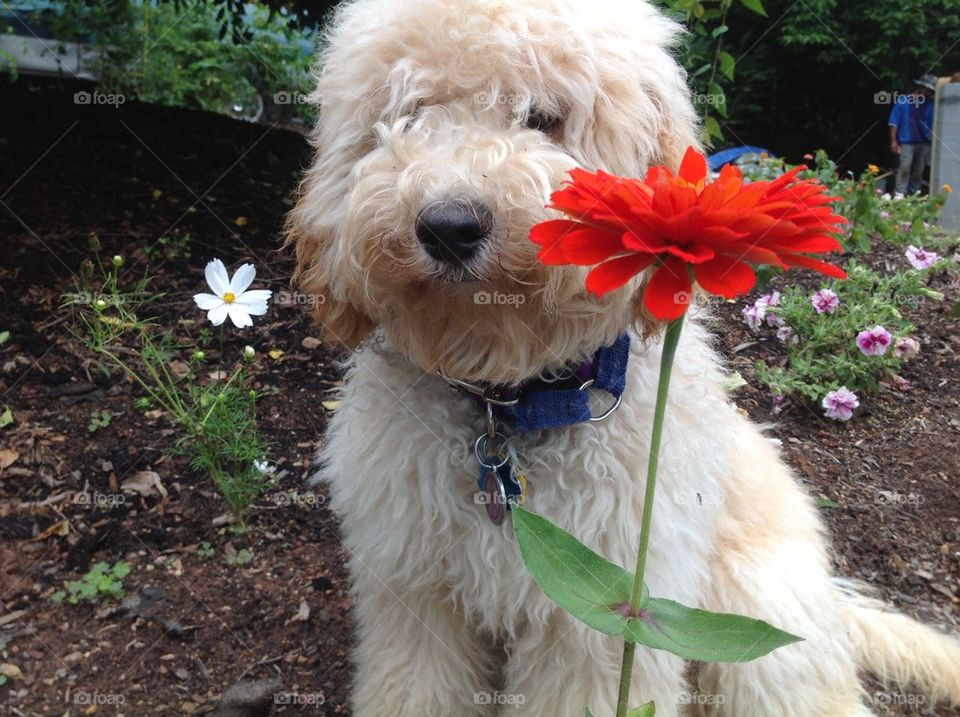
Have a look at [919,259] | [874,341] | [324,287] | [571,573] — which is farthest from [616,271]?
[919,259]

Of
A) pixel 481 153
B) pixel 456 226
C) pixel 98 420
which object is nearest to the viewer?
pixel 456 226

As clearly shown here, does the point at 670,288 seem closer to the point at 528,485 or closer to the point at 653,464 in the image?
the point at 653,464

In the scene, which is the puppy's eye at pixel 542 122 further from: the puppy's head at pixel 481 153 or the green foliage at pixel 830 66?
the green foliage at pixel 830 66

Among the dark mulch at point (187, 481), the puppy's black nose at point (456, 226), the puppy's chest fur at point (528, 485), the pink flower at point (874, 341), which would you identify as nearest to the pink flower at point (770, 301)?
the dark mulch at point (187, 481)

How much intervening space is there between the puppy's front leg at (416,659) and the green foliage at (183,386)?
0.89 metres

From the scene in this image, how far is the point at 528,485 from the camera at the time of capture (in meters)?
2.01

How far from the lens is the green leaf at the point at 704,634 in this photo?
39.2 inches

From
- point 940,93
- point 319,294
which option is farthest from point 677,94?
point 940,93

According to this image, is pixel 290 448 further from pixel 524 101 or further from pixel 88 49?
pixel 88 49

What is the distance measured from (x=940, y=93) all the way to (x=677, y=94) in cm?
929

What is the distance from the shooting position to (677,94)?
6.59 ft

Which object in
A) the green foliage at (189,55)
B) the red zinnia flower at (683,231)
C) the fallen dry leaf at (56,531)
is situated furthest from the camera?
the green foliage at (189,55)

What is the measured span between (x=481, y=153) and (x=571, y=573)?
92 cm

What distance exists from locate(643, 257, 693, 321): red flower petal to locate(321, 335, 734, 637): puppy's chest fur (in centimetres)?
114
